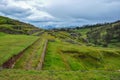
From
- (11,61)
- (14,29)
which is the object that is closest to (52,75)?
(11,61)

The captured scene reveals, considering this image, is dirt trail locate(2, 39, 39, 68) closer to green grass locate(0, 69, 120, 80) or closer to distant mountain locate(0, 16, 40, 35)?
green grass locate(0, 69, 120, 80)

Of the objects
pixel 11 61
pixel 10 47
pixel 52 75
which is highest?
pixel 10 47

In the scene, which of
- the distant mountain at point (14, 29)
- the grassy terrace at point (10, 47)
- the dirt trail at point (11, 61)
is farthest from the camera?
the distant mountain at point (14, 29)

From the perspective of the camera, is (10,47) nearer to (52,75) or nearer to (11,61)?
(11,61)

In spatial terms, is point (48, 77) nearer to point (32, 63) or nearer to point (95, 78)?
point (95, 78)

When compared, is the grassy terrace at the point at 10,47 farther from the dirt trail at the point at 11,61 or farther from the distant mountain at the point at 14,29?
the distant mountain at the point at 14,29

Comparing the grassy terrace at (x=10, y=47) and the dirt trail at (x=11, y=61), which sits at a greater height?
the grassy terrace at (x=10, y=47)

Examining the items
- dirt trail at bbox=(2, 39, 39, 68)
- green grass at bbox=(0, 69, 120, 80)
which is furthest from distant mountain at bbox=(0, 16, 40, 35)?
green grass at bbox=(0, 69, 120, 80)

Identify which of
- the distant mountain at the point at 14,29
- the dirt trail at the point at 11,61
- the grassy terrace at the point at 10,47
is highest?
the distant mountain at the point at 14,29

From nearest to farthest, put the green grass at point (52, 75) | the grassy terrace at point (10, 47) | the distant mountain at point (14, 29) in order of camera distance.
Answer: the green grass at point (52, 75)
the grassy terrace at point (10, 47)
the distant mountain at point (14, 29)

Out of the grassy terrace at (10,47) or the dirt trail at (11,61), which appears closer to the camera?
the dirt trail at (11,61)

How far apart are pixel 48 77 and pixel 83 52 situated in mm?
35464

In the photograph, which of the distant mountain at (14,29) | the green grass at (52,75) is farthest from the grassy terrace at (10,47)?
the distant mountain at (14,29)

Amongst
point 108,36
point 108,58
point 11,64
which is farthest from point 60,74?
point 108,36
